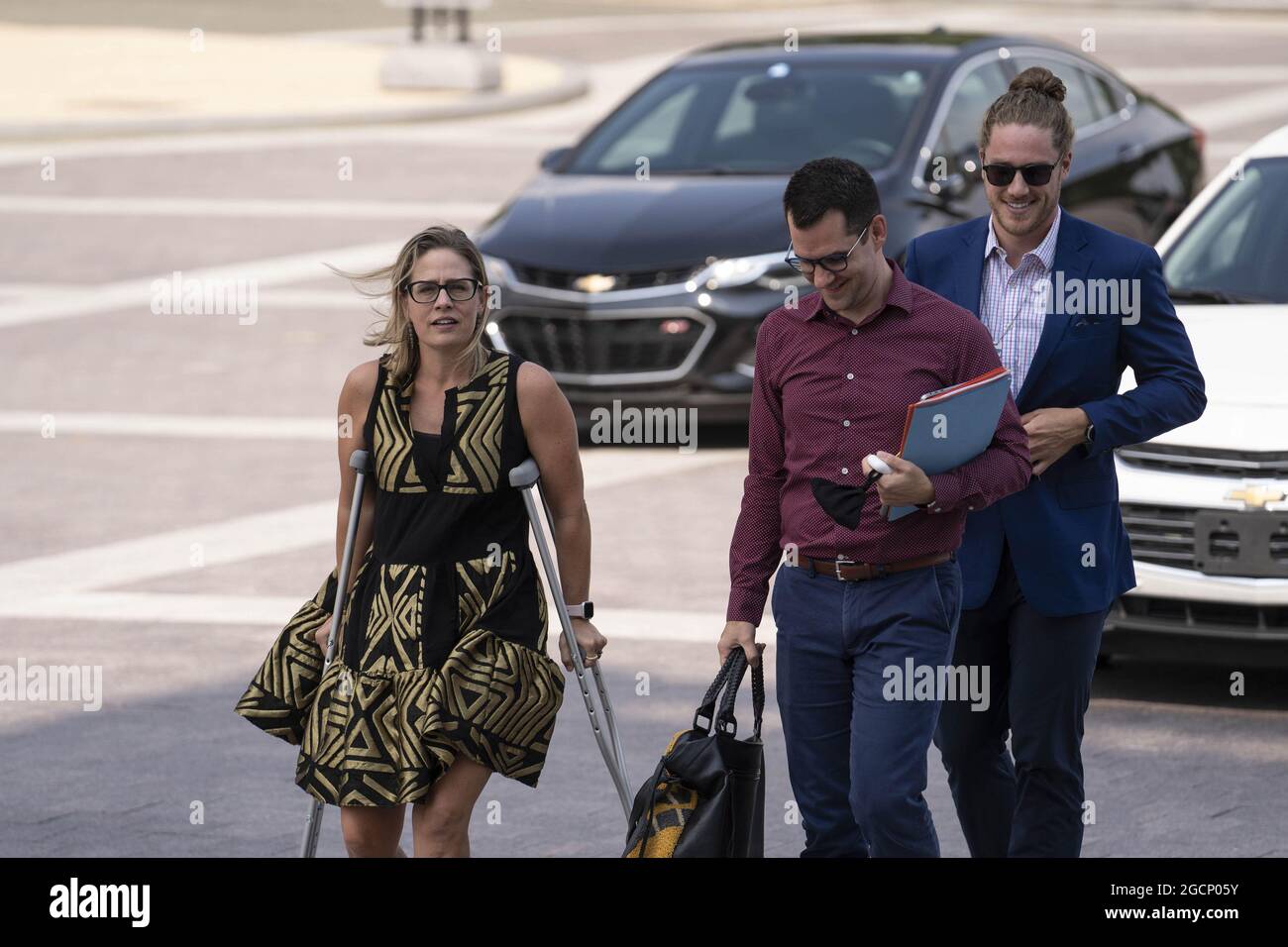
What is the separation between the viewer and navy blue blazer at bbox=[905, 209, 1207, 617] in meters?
5.11

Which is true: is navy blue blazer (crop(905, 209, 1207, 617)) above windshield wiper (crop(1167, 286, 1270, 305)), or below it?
Result: above

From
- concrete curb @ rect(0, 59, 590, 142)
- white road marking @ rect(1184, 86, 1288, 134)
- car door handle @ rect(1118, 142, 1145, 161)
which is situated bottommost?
concrete curb @ rect(0, 59, 590, 142)

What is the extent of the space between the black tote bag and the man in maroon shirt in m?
0.23

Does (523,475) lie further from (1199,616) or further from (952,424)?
(1199,616)

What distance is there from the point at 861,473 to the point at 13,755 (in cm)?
344

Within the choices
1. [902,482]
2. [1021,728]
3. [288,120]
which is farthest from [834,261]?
[288,120]

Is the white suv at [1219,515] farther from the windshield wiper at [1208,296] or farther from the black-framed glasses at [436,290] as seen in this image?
Answer: the black-framed glasses at [436,290]

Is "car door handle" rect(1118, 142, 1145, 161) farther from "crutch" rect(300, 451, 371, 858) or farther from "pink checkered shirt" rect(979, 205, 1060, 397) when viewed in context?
"crutch" rect(300, 451, 371, 858)

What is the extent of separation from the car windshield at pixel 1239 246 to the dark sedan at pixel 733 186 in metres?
2.55

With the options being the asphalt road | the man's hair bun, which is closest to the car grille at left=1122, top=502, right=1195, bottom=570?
the asphalt road

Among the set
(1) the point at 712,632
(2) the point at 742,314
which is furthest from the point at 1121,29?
(1) the point at 712,632

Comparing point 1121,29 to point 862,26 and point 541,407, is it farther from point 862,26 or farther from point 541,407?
point 541,407

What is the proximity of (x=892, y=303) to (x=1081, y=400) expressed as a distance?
1.92ft

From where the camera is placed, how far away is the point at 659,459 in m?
11.7
